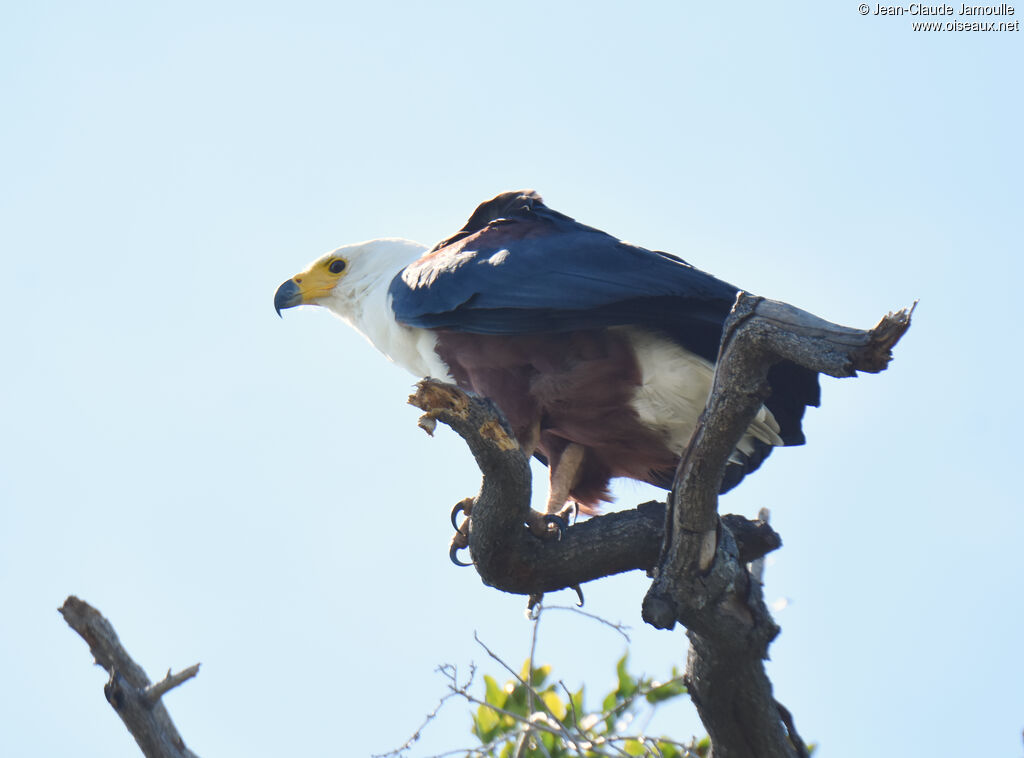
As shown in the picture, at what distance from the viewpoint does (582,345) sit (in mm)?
3742

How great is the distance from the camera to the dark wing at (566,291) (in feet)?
11.7

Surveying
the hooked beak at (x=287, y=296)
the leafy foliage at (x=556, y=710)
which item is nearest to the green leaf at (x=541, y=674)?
the leafy foliage at (x=556, y=710)

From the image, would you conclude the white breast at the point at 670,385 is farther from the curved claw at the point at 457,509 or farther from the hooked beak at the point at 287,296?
the hooked beak at the point at 287,296

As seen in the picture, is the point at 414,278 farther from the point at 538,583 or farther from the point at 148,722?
the point at 148,722

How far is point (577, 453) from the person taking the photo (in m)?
4.12

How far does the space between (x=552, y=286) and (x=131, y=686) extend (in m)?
1.92

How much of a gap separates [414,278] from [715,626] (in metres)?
2.09

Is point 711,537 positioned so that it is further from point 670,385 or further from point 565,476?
point 565,476

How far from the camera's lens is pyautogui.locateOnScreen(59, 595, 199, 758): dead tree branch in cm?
260

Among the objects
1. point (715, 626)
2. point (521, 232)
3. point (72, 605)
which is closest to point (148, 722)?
point (72, 605)

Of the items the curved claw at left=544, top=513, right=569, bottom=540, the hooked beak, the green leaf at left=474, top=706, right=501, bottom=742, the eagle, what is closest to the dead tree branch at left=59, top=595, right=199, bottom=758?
the curved claw at left=544, top=513, right=569, bottom=540

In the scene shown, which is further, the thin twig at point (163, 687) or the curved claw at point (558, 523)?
the curved claw at point (558, 523)

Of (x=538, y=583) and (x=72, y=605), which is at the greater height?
(x=538, y=583)

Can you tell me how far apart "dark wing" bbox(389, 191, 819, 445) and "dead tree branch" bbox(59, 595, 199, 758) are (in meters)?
1.70
